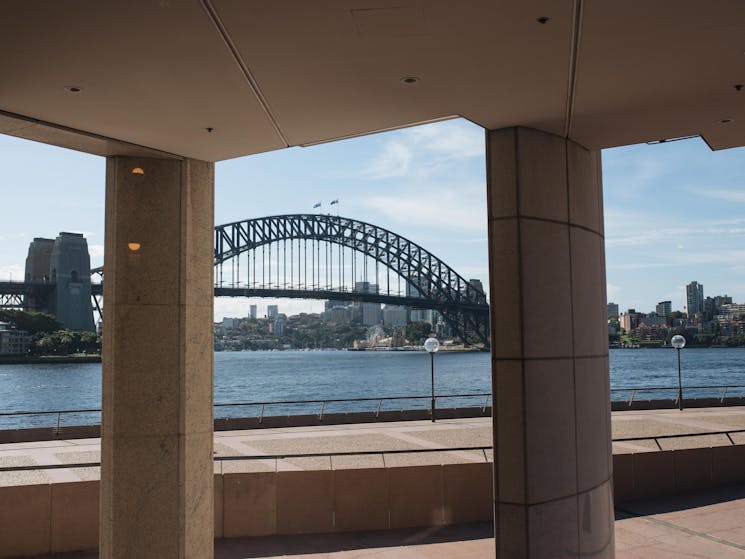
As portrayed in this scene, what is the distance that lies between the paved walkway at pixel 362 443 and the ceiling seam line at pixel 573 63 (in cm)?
605

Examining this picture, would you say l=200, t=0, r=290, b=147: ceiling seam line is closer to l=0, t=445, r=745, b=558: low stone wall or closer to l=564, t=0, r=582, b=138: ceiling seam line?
l=564, t=0, r=582, b=138: ceiling seam line

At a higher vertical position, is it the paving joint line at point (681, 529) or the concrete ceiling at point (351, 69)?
the concrete ceiling at point (351, 69)

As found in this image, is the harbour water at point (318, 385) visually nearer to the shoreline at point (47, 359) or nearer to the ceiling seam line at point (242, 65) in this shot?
the shoreline at point (47, 359)

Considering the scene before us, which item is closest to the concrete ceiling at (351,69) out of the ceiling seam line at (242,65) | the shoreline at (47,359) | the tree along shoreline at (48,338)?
the ceiling seam line at (242,65)

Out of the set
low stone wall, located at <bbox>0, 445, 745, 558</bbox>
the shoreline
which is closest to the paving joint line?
low stone wall, located at <bbox>0, 445, 745, 558</bbox>

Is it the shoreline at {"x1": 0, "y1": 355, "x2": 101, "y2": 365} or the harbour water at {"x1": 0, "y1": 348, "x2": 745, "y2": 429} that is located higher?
Result: the shoreline at {"x1": 0, "y1": 355, "x2": 101, "y2": 365}

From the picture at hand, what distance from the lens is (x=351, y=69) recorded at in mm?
4625

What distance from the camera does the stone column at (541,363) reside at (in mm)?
5762

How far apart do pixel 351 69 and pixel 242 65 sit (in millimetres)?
682

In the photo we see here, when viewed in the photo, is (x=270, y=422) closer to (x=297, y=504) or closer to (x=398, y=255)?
(x=297, y=504)

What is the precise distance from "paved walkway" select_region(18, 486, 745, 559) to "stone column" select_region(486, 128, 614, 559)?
232cm

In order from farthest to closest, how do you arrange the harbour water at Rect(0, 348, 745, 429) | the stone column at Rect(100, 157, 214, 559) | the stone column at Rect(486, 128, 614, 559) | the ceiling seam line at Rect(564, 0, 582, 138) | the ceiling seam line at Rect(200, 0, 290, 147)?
the harbour water at Rect(0, 348, 745, 429) < the stone column at Rect(100, 157, 214, 559) < the stone column at Rect(486, 128, 614, 559) < the ceiling seam line at Rect(564, 0, 582, 138) < the ceiling seam line at Rect(200, 0, 290, 147)

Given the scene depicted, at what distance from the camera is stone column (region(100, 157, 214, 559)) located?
6.34 m

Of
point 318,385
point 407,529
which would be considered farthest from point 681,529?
point 318,385
